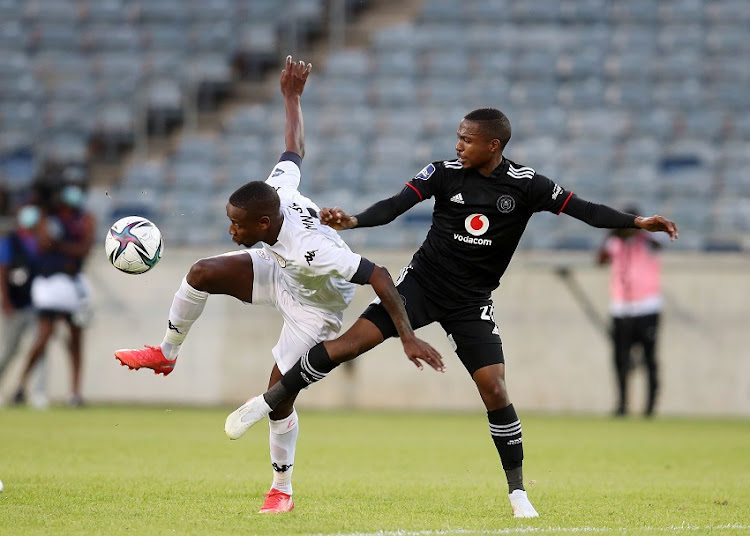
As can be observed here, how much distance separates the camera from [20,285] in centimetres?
1380

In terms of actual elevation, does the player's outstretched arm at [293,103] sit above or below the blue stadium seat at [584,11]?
below

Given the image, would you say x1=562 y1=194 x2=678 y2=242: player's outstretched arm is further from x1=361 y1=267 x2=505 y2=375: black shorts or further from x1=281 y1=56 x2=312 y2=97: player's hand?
x1=281 y1=56 x2=312 y2=97: player's hand

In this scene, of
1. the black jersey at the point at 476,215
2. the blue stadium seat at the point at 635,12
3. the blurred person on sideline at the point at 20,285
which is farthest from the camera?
the blue stadium seat at the point at 635,12

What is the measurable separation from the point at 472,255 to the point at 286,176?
1.17 m

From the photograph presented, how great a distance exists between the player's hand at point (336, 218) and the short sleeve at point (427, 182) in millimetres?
544

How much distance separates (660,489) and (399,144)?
10.5 meters

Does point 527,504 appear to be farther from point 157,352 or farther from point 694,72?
point 694,72

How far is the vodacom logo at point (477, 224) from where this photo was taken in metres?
6.15

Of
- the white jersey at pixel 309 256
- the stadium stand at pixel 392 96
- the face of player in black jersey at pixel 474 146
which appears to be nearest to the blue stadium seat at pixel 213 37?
the stadium stand at pixel 392 96

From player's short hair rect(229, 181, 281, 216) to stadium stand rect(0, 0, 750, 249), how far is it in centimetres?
916

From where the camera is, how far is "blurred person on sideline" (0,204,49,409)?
13586 mm

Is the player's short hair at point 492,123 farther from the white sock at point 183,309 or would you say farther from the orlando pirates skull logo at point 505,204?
the white sock at point 183,309

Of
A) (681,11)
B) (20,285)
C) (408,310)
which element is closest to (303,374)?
(408,310)

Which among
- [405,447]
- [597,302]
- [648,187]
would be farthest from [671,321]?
[405,447]
